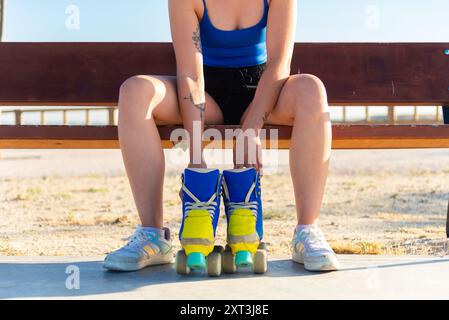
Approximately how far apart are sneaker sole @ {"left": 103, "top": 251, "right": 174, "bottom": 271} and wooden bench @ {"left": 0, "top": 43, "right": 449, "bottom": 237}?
113 centimetres

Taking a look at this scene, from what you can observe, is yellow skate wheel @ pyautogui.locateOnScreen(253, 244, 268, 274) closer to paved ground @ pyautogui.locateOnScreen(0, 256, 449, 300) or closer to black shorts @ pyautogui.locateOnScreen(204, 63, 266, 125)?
paved ground @ pyautogui.locateOnScreen(0, 256, 449, 300)

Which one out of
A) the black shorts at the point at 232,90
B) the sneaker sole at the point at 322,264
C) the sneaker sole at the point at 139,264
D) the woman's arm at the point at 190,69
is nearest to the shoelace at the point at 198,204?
the woman's arm at the point at 190,69

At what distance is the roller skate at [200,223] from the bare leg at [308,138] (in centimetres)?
31

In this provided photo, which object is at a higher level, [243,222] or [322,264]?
[243,222]

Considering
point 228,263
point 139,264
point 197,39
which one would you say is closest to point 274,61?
point 197,39

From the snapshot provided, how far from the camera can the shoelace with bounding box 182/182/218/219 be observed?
2.15 meters

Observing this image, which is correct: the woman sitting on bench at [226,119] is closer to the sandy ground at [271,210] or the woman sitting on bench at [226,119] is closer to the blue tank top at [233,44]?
the blue tank top at [233,44]

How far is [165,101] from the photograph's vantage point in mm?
2342

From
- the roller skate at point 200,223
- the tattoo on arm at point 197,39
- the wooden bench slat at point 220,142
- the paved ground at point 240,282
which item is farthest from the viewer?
the wooden bench slat at point 220,142

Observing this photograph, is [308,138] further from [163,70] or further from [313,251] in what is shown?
[163,70]

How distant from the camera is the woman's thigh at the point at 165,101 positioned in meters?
2.25

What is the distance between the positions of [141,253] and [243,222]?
1.18 ft

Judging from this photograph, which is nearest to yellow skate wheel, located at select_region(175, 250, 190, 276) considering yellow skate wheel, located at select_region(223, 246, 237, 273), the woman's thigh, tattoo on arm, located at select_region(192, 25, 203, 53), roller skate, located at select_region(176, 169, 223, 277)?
roller skate, located at select_region(176, 169, 223, 277)
